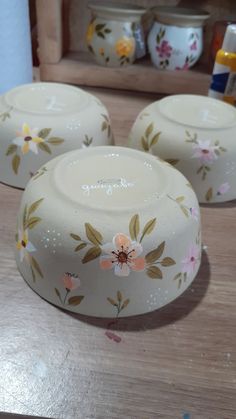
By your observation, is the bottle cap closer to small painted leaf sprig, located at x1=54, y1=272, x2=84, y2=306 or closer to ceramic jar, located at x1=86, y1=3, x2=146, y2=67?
ceramic jar, located at x1=86, y1=3, x2=146, y2=67

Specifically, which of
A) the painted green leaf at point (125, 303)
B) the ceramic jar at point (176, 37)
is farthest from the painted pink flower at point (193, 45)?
the painted green leaf at point (125, 303)

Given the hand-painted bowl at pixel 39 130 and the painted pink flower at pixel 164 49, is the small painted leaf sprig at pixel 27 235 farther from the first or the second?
the painted pink flower at pixel 164 49

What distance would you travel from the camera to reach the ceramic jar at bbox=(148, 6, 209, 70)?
90 cm

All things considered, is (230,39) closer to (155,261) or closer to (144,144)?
(144,144)

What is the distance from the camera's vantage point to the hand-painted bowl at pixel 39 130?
0.59 metres

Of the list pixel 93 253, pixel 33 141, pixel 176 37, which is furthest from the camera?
pixel 176 37

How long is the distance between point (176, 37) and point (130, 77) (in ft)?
0.42

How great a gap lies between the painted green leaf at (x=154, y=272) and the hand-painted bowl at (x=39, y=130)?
0.24 meters

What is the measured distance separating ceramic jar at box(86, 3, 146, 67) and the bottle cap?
0.24 m

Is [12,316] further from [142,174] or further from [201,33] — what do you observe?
[201,33]

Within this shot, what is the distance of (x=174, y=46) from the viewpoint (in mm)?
919

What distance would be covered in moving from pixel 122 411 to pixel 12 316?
0.15 m

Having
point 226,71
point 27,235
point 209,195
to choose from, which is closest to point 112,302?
point 27,235

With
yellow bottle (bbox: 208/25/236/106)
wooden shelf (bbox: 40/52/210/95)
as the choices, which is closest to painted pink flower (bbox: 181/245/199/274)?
yellow bottle (bbox: 208/25/236/106)
